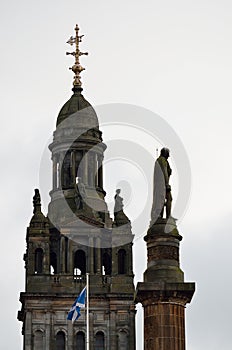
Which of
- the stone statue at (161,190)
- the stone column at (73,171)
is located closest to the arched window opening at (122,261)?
the stone column at (73,171)

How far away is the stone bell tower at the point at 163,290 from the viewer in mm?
58500

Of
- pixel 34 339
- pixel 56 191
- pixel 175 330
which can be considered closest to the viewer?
pixel 175 330

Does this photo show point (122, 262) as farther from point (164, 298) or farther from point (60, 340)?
point (164, 298)

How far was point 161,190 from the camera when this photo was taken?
61.0 metres

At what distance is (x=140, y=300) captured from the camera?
5931 cm

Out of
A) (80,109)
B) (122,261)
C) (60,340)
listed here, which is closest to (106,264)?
(122,261)

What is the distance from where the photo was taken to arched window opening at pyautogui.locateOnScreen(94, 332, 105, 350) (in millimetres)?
105750

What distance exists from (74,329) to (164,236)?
152 feet

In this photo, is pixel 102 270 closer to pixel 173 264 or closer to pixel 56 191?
pixel 56 191

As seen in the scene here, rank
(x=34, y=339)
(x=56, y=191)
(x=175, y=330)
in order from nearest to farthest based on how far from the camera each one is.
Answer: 1. (x=175, y=330)
2. (x=34, y=339)
3. (x=56, y=191)

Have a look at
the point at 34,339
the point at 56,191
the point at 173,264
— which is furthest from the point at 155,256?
the point at 56,191

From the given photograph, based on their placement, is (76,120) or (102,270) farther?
(76,120)

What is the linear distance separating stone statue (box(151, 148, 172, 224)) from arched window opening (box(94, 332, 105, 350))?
45745 millimetres

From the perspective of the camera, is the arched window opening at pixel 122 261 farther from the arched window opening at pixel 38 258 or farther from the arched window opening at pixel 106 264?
the arched window opening at pixel 38 258
